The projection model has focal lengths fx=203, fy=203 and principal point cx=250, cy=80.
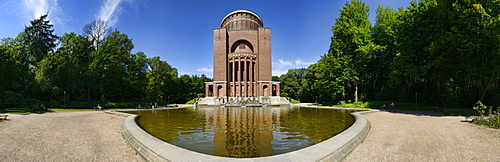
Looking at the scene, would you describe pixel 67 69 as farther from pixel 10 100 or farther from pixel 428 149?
pixel 428 149

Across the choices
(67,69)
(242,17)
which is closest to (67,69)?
(67,69)

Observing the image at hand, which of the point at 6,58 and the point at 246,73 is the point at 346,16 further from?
the point at 6,58

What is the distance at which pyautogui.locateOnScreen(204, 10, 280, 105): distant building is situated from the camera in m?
44.4

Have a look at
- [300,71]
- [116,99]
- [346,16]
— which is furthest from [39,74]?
[300,71]

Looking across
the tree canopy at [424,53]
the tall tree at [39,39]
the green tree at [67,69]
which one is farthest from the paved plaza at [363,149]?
the tall tree at [39,39]

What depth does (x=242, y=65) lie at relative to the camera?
46844mm

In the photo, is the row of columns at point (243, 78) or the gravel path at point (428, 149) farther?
the row of columns at point (243, 78)

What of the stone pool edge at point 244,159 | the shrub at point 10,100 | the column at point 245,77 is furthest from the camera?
the column at point 245,77

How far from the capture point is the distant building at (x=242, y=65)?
44.4 m

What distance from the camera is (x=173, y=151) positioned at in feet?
14.5

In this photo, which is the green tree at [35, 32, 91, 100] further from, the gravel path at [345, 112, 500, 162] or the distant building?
the gravel path at [345, 112, 500, 162]

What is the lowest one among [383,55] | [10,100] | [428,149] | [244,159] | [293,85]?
[428,149]

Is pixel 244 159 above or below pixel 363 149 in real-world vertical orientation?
above

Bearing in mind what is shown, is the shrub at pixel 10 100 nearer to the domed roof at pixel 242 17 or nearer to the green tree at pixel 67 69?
the green tree at pixel 67 69
